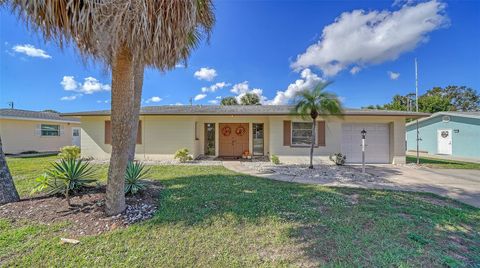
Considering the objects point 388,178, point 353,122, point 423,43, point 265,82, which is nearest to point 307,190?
point 388,178

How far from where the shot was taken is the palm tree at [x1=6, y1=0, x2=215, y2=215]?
10.7 feet

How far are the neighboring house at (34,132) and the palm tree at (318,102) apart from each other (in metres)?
17.1

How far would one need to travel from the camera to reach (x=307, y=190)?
6020 mm

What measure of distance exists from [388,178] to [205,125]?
32.9 feet

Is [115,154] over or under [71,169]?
over

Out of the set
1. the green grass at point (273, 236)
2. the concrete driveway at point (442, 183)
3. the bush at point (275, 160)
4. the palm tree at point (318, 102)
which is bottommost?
the green grass at point (273, 236)

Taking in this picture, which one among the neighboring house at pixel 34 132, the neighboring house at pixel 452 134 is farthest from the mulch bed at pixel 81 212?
the neighboring house at pixel 452 134

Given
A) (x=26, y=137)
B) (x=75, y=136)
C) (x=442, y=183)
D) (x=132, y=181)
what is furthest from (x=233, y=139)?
(x=26, y=137)

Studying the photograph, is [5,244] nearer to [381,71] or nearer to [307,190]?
[307,190]

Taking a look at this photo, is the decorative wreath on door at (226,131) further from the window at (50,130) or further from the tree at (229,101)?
the tree at (229,101)

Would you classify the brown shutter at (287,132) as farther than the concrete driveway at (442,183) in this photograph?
Yes

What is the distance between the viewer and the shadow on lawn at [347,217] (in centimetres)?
291

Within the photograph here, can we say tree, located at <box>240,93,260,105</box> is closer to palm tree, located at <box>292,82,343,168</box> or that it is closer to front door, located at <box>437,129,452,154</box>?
front door, located at <box>437,129,452,154</box>

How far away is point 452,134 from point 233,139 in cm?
1787
